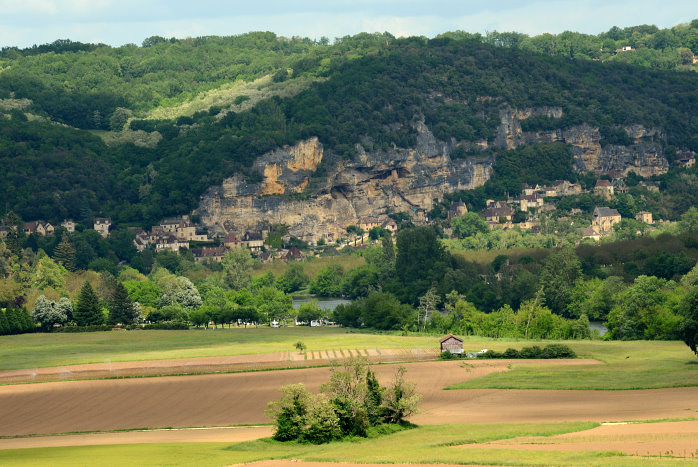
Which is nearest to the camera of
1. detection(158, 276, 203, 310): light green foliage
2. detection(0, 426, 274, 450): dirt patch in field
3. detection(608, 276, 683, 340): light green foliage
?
detection(0, 426, 274, 450): dirt patch in field

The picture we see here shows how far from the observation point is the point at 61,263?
19850 cm

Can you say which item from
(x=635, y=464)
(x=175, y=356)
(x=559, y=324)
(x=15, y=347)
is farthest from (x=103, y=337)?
(x=635, y=464)

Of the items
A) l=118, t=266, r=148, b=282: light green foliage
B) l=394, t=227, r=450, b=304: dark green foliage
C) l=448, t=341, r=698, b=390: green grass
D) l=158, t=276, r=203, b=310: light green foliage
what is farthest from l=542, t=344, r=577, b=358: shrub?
l=118, t=266, r=148, b=282: light green foliage

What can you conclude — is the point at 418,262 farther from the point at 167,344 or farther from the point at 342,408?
the point at 342,408

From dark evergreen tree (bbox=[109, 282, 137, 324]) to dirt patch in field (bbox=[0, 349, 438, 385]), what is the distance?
36997 mm

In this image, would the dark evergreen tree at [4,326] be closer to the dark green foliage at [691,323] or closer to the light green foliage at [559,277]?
the light green foliage at [559,277]

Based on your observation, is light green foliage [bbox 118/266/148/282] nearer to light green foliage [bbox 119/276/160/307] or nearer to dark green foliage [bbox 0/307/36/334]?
light green foliage [bbox 119/276/160/307]

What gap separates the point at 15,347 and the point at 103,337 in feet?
40.0

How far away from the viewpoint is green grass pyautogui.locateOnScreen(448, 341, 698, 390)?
83562mm

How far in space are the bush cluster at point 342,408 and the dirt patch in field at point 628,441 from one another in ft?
28.1

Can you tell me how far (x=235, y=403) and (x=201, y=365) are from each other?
20532 mm

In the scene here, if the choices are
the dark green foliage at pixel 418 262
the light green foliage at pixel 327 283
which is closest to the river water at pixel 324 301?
the light green foliage at pixel 327 283

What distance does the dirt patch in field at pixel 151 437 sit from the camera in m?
66.3

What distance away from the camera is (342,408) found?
2643 inches
